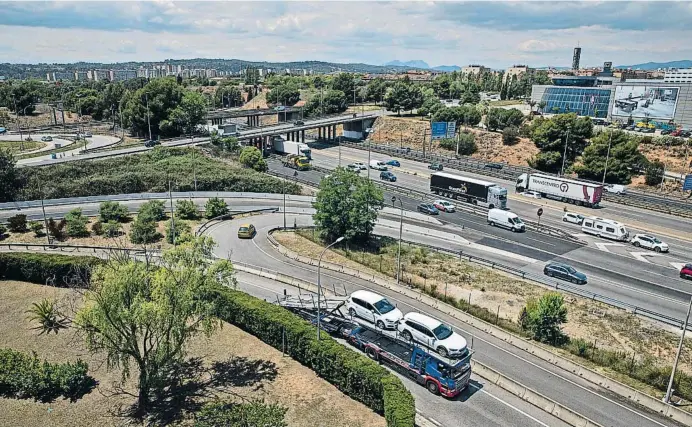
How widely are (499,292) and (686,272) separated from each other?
65.3 feet

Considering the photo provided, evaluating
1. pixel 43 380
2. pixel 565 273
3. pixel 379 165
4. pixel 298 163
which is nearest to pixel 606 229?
pixel 565 273

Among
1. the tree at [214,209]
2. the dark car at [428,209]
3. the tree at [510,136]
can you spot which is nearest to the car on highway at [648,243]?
the dark car at [428,209]

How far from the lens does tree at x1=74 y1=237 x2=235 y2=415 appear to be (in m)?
21.2

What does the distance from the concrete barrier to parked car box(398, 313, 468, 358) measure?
16.1ft

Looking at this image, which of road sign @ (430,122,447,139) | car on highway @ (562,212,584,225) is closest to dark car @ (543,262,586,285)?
car on highway @ (562,212,584,225)

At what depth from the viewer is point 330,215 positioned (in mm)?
48562

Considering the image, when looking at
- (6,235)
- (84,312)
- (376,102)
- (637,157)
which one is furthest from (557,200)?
(376,102)

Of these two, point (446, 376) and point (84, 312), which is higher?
point (84, 312)

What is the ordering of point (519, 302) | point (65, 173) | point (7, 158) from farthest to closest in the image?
point (65, 173)
point (7, 158)
point (519, 302)

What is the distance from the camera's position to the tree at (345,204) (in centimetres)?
4809

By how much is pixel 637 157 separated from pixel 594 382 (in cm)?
6426

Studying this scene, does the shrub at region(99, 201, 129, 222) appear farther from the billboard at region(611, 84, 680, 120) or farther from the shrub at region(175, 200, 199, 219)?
the billboard at region(611, 84, 680, 120)

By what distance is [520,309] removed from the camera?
3688cm

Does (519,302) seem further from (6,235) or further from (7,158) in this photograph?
(7,158)
